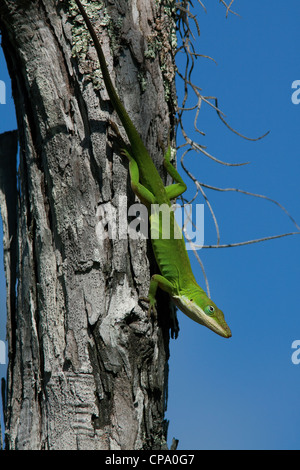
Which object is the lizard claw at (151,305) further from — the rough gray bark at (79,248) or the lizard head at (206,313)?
the lizard head at (206,313)

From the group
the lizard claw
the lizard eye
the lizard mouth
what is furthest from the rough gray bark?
the lizard eye

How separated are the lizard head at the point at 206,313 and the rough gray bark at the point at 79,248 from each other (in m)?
0.33

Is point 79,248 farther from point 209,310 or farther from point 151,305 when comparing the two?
point 209,310

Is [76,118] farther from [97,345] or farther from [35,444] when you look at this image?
[35,444]

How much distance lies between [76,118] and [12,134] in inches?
30.3

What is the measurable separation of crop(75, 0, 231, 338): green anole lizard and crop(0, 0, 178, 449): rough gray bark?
8 centimetres

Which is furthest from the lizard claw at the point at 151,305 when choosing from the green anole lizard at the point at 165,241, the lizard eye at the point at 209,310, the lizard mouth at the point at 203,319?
the lizard eye at the point at 209,310

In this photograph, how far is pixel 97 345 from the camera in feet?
9.04

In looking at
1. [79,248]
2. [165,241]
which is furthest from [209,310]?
[79,248]

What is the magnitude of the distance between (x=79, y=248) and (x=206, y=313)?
1.14 meters

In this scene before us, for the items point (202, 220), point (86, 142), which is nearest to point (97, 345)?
point (86, 142)

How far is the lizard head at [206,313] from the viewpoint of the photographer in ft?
11.6
